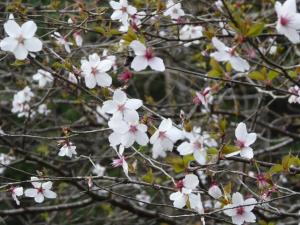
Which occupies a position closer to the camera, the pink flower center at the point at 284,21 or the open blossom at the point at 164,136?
the pink flower center at the point at 284,21

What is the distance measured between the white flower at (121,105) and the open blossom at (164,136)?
126 mm

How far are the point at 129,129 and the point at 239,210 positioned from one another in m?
0.55

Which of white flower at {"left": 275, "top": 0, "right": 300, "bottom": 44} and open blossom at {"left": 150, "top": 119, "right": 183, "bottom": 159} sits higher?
white flower at {"left": 275, "top": 0, "right": 300, "bottom": 44}

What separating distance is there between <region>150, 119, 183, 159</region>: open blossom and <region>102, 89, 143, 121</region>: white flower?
0.13 m

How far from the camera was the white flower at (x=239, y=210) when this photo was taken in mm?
1973

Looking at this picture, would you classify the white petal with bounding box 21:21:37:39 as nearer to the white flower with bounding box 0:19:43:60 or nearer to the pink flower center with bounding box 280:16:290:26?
the white flower with bounding box 0:19:43:60

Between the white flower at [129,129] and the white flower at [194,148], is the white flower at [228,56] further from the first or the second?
the white flower at [129,129]

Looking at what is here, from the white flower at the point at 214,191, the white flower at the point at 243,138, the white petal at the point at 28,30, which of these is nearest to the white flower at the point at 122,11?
the white petal at the point at 28,30

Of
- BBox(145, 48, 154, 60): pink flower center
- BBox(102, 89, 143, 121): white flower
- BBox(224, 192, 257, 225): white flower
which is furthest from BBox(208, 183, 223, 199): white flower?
BBox(145, 48, 154, 60): pink flower center

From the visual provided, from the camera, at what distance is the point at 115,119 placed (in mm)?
1917

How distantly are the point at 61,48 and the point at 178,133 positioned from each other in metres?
1.15

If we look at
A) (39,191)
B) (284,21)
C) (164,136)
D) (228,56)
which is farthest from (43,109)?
(284,21)

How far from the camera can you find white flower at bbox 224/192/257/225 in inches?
77.7

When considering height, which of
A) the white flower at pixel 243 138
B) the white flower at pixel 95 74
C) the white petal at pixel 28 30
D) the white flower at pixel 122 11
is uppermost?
the white flower at pixel 122 11
